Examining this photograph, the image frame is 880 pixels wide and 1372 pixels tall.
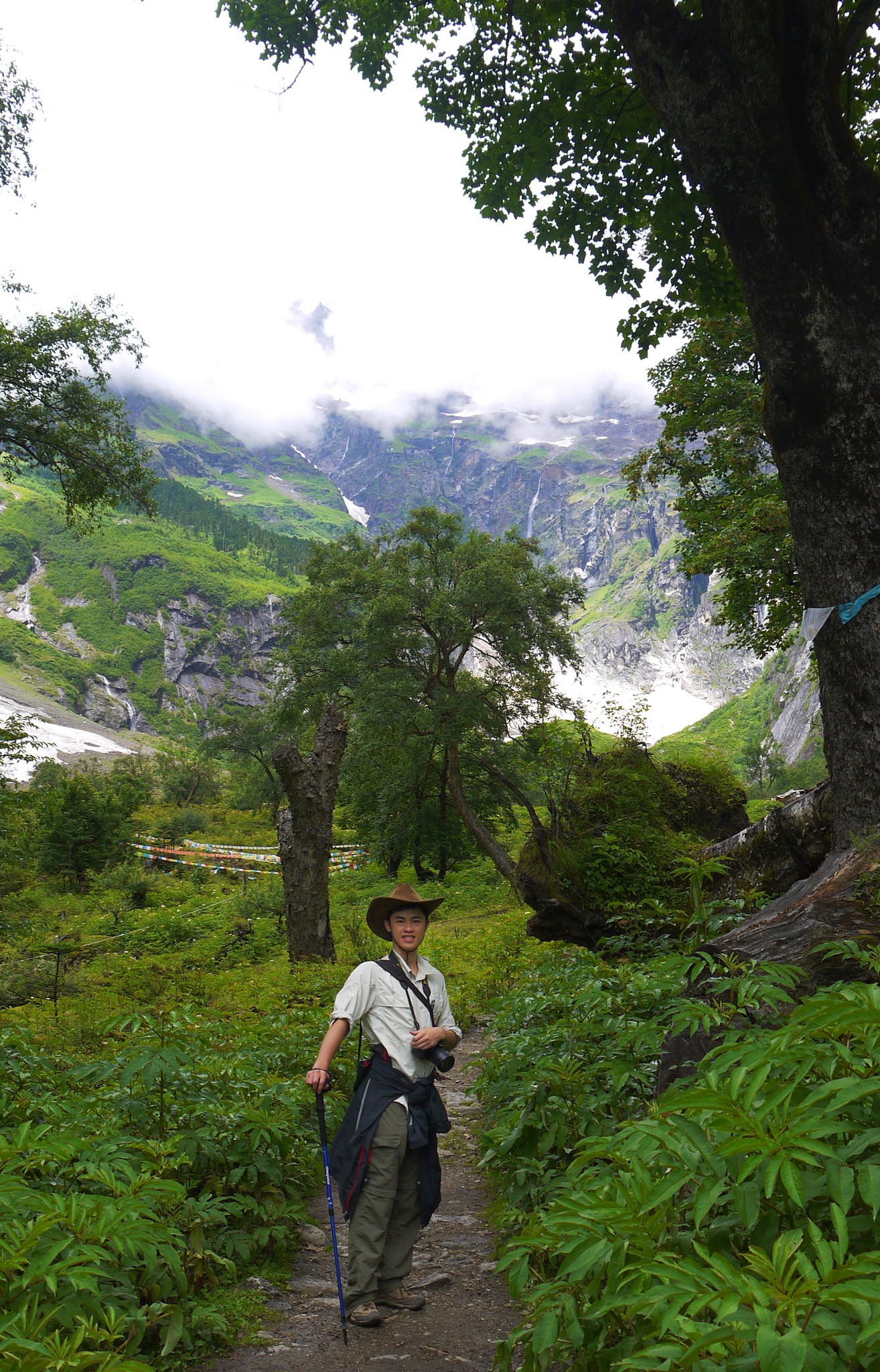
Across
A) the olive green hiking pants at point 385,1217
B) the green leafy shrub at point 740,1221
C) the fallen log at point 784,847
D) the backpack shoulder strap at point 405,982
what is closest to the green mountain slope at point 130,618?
the fallen log at point 784,847

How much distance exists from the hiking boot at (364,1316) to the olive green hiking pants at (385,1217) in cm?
6

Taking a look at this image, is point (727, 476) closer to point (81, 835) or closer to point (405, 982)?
point (405, 982)

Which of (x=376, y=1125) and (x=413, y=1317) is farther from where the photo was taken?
(x=376, y=1125)

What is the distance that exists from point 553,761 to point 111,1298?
15.1 meters

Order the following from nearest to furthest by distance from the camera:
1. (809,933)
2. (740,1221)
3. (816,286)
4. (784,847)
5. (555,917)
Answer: (740,1221)
(809,933)
(816,286)
(784,847)
(555,917)

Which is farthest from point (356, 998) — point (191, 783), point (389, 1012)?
point (191, 783)

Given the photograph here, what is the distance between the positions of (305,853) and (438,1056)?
831 cm

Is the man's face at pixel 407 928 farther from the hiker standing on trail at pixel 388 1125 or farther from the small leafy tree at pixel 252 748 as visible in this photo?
the small leafy tree at pixel 252 748

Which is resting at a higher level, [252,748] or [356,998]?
[252,748]

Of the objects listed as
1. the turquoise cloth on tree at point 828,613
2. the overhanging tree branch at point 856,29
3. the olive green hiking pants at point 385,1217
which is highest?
the overhanging tree branch at point 856,29

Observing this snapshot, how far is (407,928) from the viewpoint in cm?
462

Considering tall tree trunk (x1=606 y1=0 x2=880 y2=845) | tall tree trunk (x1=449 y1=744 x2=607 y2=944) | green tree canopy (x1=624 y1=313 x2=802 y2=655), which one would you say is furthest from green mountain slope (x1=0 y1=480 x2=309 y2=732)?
tall tree trunk (x1=606 y1=0 x2=880 y2=845)

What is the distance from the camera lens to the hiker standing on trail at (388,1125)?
410 centimetres

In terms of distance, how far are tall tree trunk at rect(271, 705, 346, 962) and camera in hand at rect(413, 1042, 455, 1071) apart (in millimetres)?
8068
